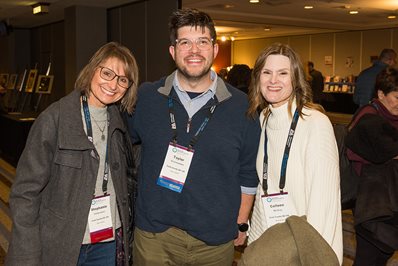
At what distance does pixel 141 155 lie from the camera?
205 centimetres

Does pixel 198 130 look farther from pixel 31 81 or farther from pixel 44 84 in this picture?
pixel 31 81

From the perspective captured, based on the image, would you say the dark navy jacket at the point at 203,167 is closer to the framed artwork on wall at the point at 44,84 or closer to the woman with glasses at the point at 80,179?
the woman with glasses at the point at 80,179

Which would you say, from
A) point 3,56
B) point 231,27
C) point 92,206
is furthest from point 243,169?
point 3,56

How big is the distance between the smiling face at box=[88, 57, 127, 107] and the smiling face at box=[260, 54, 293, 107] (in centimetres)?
64

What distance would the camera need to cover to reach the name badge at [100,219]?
181 cm

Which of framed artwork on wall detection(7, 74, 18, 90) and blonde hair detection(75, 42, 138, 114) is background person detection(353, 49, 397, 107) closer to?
blonde hair detection(75, 42, 138, 114)

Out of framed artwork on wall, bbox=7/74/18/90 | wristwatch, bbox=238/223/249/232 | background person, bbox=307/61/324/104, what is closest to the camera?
wristwatch, bbox=238/223/249/232

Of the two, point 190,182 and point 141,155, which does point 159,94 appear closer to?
point 141,155

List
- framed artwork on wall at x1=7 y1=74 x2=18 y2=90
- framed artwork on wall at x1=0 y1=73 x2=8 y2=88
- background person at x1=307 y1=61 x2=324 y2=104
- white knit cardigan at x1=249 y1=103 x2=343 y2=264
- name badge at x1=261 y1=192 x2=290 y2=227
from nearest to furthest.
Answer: white knit cardigan at x1=249 y1=103 x2=343 y2=264
name badge at x1=261 y1=192 x2=290 y2=227
background person at x1=307 y1=61 x2=324 y2=104
framed artwork on wall at x1=7 y1=74 x2=18 y2=90
framed artwork on wall at x1=0 y1=73 x2=8 y2=88

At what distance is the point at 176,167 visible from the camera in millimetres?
1875

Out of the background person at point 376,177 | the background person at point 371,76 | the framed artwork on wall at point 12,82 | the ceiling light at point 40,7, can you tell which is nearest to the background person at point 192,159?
the background person at point 376,177

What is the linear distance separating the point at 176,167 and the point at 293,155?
50 cm

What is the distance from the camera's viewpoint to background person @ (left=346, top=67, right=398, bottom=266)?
225cm

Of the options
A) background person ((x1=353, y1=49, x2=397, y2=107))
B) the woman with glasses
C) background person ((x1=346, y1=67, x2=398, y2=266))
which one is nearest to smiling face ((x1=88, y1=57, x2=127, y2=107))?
the woman with glasses
